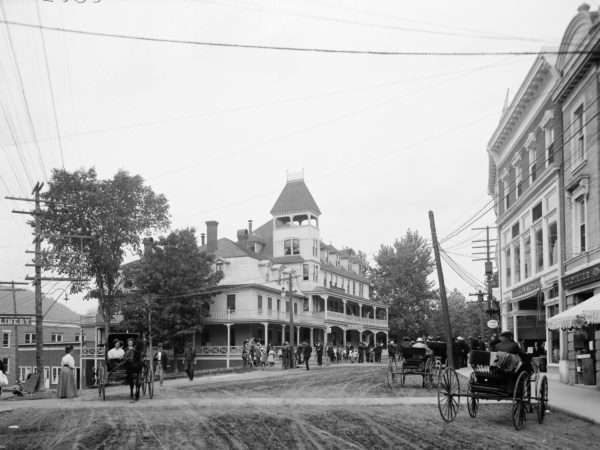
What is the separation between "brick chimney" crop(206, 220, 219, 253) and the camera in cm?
6259

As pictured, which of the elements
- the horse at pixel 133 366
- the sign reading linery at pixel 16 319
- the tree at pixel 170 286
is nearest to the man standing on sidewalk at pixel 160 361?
the sign reading linery at pixel 16 319

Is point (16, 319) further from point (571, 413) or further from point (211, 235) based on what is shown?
point (211, 235)

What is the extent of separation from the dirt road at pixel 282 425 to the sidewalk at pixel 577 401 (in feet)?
1.12

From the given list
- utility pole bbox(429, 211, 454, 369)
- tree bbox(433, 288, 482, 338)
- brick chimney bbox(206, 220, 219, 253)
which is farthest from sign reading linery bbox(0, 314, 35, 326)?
tree bbox(433, 288, 482, 338)

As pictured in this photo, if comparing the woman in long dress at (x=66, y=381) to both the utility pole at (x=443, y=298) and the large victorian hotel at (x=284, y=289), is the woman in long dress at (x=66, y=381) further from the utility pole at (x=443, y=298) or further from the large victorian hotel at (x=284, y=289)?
the large victorian hotel at (x=284, y=289)

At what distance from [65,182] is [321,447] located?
42.3 m

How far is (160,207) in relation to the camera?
167 ft

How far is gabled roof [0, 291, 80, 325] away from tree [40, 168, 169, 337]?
3170 cm

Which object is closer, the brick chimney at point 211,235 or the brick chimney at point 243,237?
the brick chimney at point 211,235

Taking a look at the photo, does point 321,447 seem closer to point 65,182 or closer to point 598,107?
point 598,107

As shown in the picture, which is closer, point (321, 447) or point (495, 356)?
point (321, 447)

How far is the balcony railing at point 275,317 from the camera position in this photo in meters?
54.6

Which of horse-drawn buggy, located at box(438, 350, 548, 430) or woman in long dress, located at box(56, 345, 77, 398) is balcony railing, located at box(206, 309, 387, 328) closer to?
woman in long dress, located at box(56, 345, 77, 398)

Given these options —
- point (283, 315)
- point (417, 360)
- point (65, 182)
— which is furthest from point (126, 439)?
point (283, 315)
